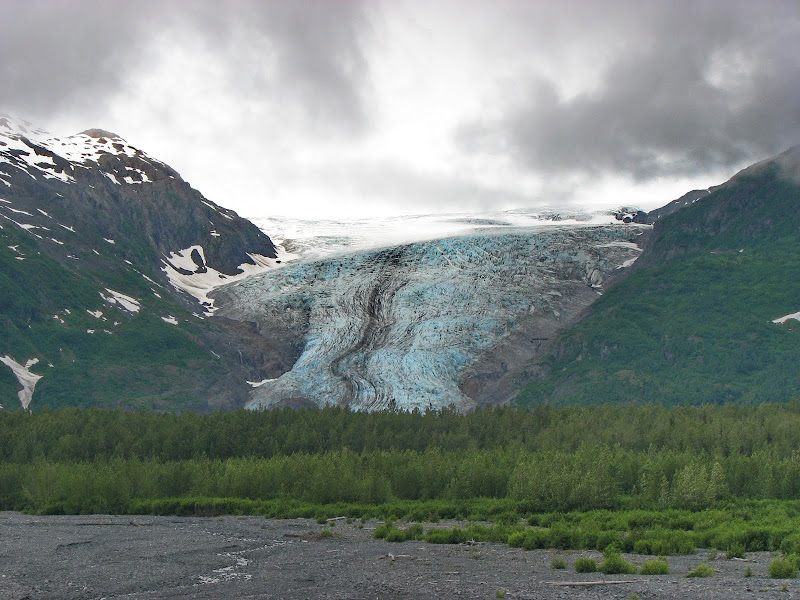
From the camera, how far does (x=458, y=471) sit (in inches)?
2997

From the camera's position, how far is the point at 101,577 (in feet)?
122

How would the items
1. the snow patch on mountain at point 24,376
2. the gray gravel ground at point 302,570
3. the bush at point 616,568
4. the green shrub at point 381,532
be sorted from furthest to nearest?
the snow patch on mountain at point 24,376
the green shrub at point 381,532
the bush at point 616,568
the gray gravel ground at point 302,570

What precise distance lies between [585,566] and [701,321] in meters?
133

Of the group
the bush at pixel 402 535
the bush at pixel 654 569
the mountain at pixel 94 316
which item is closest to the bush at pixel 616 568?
the bush at pixel 654 569

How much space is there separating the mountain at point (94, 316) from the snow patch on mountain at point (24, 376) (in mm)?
194

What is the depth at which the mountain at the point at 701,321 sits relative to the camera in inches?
5587

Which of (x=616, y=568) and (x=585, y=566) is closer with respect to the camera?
(x=616, y=568)

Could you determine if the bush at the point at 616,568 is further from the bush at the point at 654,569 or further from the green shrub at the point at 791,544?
the green shrub at the point at 791,544

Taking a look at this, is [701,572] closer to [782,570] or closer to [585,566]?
[782,570]

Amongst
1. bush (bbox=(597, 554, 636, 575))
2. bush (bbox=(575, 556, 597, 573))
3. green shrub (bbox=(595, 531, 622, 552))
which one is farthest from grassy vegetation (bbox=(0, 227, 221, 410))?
bush (bbox=(597, 554, 636, 575))

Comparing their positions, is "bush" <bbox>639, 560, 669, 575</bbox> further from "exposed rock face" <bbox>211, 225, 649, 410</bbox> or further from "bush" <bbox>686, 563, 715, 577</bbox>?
"exposed rock face" <bbox>211, 225, 649, 410</bbox>

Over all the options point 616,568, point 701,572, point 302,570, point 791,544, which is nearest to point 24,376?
point 302,570

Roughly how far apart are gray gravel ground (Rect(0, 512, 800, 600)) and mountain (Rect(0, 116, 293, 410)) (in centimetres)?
8518

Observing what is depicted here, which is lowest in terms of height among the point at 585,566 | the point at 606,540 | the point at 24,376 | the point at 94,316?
the point at 606,540
